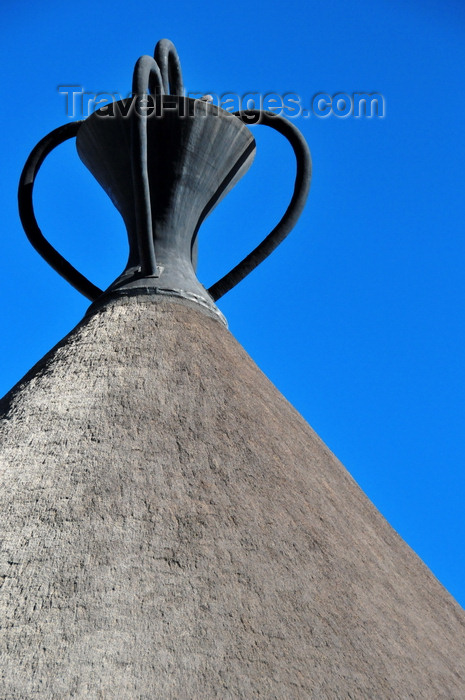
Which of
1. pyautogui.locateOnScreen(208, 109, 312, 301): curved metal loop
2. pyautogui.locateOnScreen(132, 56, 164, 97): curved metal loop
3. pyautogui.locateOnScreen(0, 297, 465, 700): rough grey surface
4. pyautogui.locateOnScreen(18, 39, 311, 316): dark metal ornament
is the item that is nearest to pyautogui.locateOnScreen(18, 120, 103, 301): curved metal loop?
pyautogui.locateOnScreen(18, 39, 311, 316): dark metal ornament

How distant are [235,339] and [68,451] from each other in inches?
79.3

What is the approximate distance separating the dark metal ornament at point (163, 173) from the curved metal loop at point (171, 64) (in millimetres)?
20

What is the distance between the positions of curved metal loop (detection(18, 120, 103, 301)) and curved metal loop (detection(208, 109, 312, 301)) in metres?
1.04

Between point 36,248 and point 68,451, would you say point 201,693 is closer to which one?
point 68,451

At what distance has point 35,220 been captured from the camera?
675cm

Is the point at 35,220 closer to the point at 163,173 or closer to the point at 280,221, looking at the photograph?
the point at 163,173

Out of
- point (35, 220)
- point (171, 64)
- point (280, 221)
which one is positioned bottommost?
point (280, 221)

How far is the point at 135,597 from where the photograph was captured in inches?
132

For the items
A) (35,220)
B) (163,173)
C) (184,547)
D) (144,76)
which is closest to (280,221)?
(163,173)

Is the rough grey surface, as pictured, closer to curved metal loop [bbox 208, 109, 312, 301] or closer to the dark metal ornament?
the dark metal ornament

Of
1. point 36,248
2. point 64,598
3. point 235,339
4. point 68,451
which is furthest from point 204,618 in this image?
point 36,248

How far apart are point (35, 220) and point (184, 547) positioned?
3.90 metres

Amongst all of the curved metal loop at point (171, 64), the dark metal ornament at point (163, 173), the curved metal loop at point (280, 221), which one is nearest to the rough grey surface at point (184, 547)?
the dark metal ornament at point (163, 173)

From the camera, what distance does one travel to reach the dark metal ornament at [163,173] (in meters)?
5.67
